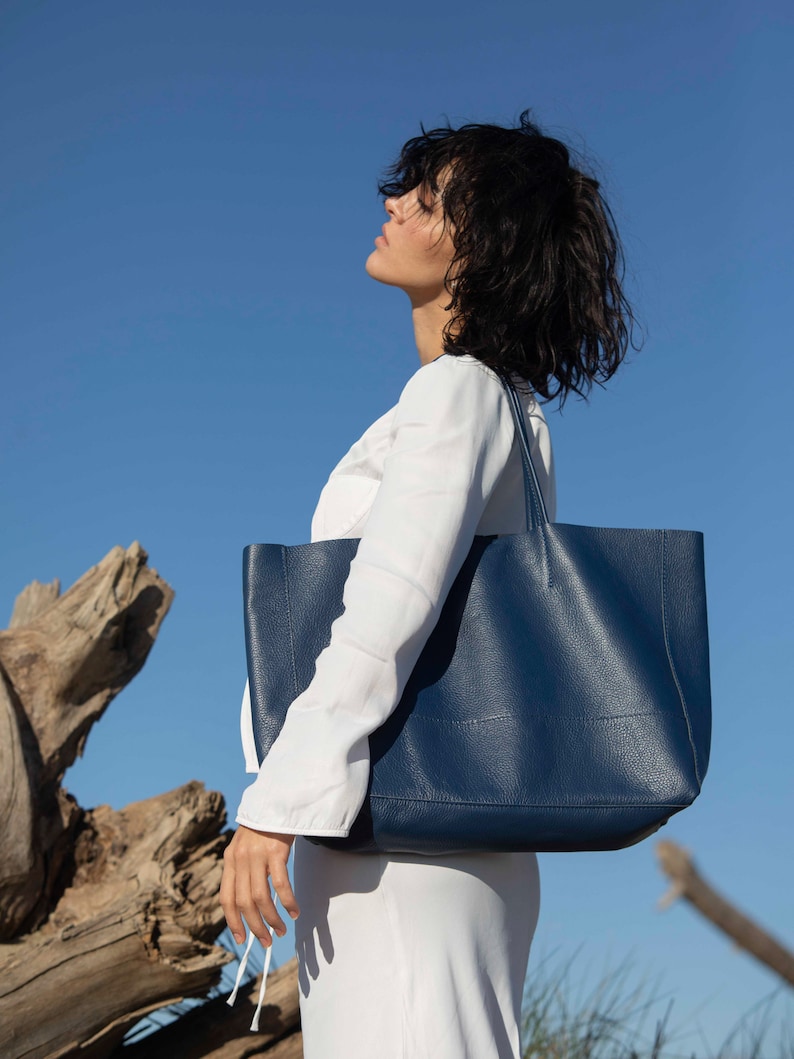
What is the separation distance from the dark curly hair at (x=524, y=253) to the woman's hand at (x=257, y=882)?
2.57 feet

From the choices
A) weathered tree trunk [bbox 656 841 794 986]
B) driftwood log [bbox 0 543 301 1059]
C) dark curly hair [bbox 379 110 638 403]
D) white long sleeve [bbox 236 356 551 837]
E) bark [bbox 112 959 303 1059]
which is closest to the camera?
weathered tree trunk [bbox 656 841 794 986]

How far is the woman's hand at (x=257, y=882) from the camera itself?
4.43 ft

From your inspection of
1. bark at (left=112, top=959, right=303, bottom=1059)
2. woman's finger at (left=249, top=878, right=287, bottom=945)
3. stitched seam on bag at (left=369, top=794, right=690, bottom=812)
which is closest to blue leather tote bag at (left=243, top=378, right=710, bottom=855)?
stitched seam on bag at (left=369, top=794, right=690, bottom=812)

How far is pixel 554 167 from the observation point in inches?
72.7

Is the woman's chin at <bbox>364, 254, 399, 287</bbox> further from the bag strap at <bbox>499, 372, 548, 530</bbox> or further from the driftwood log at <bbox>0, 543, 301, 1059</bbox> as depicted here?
the driftwood log at <bbox>0, 543, 301, 1059</bbox>

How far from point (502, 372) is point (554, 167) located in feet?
1.45

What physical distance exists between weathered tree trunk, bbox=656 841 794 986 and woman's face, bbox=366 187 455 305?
4.98 feet

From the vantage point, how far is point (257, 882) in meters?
1.35

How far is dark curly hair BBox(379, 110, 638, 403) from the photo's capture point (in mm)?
1734

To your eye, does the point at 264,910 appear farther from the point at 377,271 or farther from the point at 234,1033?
the point at 234,1033

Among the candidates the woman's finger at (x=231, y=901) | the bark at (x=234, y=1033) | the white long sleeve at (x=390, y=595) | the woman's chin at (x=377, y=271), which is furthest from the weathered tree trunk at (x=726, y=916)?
the bark at (x=234, y=1033)

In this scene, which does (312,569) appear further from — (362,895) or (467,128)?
(467,128)

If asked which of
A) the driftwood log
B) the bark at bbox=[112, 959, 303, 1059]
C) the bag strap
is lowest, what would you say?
the bark at bbox=[112, 959, 303, 1059]

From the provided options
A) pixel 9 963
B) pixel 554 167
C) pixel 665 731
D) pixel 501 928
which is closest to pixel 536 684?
pixel 665 731
